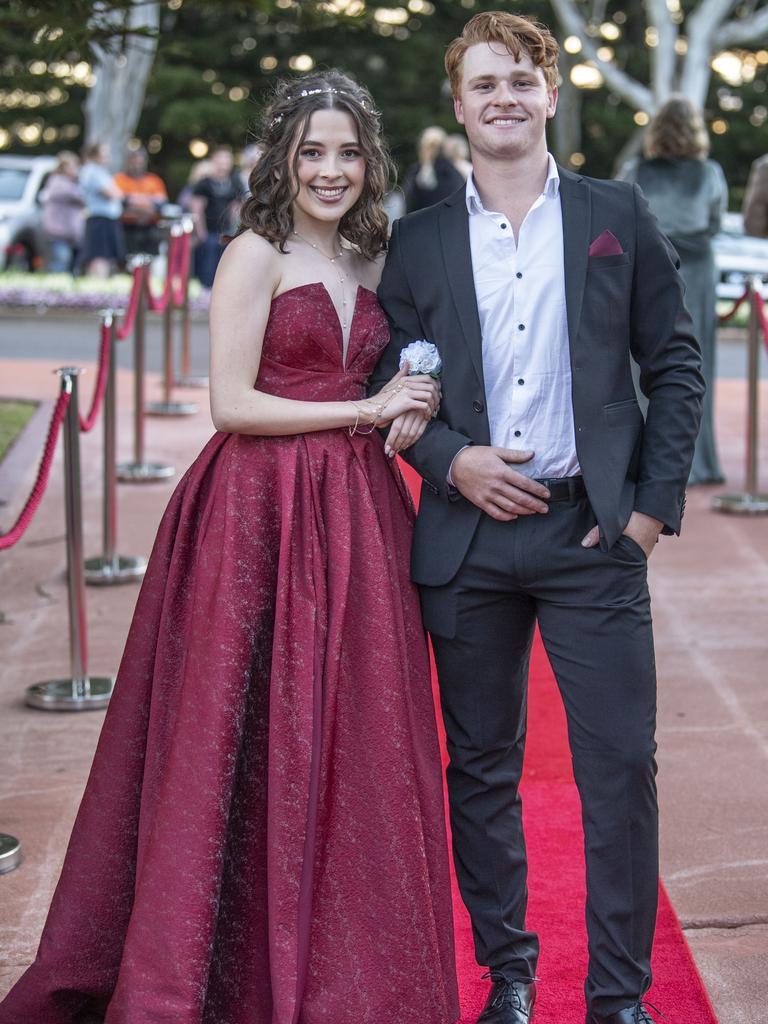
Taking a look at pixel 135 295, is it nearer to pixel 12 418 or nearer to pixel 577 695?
pixel 12 418

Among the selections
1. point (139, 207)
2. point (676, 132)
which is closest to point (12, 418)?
point (676, 132)

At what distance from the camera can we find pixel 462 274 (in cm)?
318

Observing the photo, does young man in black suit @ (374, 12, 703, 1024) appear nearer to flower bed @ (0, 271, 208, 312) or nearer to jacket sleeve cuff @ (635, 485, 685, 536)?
jacket sleeve cuff @ (635, 485, 685, 536)

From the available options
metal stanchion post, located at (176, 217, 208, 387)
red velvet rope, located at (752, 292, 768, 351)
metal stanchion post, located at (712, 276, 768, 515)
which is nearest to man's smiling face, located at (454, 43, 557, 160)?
red velvet rope, located at (752, 292, 768, 351)

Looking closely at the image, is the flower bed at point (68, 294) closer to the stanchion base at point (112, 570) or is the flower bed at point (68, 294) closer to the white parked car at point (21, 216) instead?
the white parked car at point (21, 216)

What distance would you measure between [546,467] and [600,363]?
241mm

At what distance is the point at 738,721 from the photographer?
527 cm

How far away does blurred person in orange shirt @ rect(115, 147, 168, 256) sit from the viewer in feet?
68.5

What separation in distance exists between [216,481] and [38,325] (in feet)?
46.4

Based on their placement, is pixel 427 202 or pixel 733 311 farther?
pixel 427 202

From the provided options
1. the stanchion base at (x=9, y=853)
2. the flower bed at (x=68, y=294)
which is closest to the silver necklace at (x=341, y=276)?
the stanchion base at (x=9, y=853)

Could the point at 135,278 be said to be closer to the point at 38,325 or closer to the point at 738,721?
the point at 738,721

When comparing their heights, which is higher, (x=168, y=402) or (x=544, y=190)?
(x=544, y=190)

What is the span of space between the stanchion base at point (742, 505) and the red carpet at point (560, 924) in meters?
3.64
